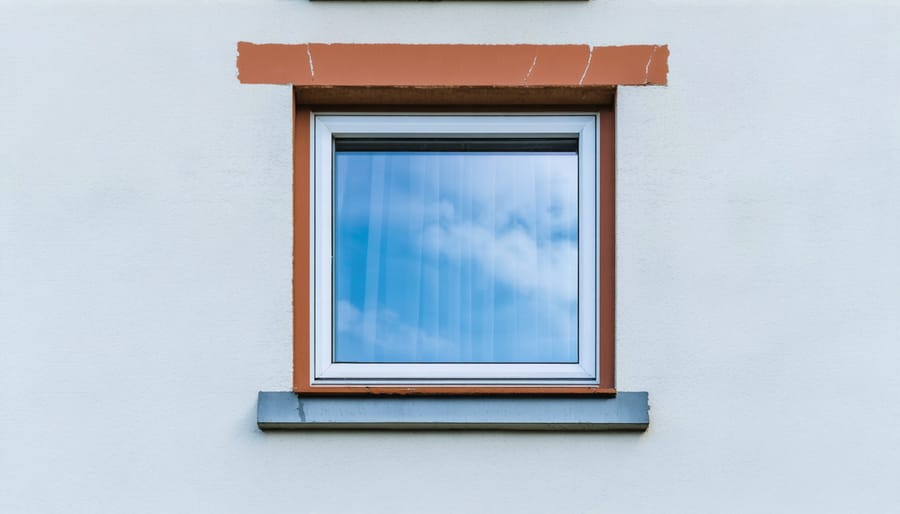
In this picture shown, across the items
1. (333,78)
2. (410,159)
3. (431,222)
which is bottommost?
(431,222)

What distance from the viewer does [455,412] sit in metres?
2.71

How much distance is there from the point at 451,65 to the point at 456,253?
0.71 m

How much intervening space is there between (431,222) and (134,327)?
45.4 inches

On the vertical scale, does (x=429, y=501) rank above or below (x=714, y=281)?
below

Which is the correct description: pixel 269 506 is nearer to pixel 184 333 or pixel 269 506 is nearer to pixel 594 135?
pixel 184 333

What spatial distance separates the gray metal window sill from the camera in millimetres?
2695

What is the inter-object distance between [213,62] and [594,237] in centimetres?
155

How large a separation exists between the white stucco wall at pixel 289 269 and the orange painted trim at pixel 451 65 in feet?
0.16

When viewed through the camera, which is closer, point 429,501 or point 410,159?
point 429,501

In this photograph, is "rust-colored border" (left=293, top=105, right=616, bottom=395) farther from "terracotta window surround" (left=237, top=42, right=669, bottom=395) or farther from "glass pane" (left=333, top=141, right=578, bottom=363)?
"glass pane" (left=333, top=141, right=578, bottom=363)

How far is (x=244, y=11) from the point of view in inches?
111

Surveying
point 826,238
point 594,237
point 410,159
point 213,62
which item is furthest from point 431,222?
point 826,238

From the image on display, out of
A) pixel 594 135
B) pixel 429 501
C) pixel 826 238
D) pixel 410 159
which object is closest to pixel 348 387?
pixel 429 501

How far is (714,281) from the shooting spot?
109 inches
